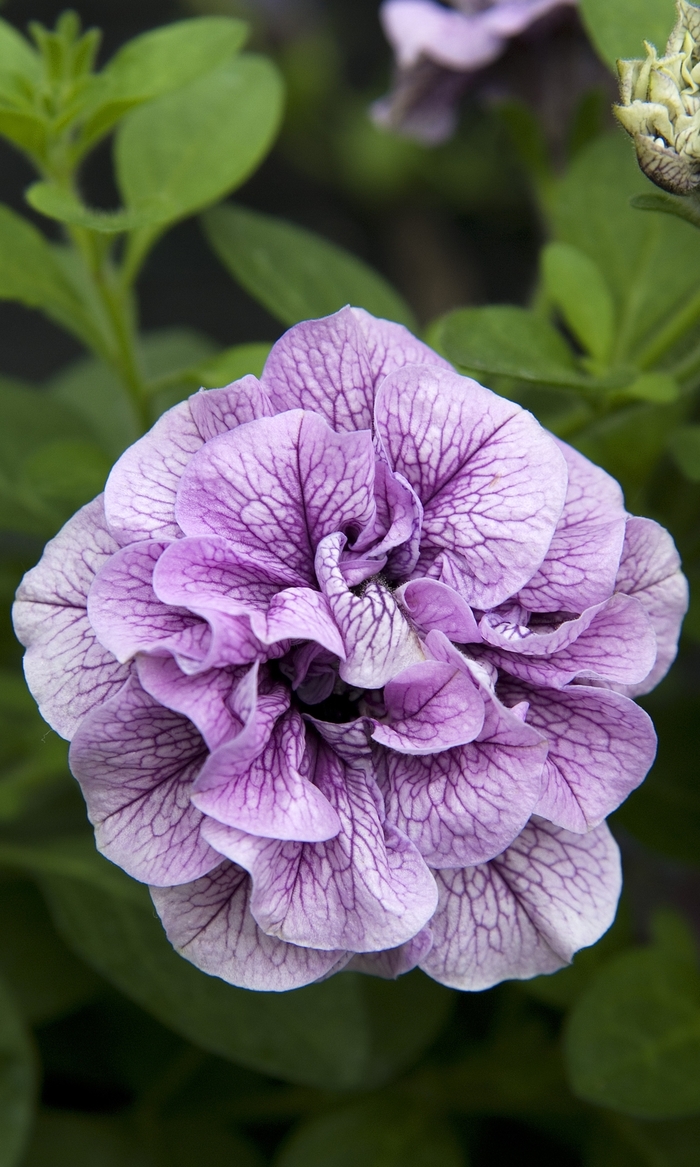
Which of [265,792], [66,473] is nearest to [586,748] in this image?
[265,792]

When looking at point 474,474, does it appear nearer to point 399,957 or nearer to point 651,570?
point 651,570

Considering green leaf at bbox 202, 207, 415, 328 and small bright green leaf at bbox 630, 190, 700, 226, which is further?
green leaf at bbox 202, 207, 415, 328

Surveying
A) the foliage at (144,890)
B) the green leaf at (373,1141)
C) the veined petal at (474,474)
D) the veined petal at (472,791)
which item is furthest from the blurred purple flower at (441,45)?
the green leaf at (373,1141)

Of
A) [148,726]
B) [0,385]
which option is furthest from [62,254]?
[148,726]

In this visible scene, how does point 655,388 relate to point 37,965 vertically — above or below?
above

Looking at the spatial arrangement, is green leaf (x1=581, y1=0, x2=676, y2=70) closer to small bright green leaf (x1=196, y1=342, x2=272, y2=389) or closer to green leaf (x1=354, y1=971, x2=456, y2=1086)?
small bright green leaf (x1=196, y1=342, x2=272, y2=389)

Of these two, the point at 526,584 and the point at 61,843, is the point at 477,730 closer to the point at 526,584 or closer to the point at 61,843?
the point at 526,584

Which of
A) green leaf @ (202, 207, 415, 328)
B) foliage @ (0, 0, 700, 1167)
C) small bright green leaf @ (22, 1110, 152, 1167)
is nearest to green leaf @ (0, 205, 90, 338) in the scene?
foliage @ (0, 0, 700, 1167)

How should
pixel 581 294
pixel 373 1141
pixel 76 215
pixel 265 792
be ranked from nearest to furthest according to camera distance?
pixel 265 792, pixel 76 215, pixel 581 294, pixel 373 1141
